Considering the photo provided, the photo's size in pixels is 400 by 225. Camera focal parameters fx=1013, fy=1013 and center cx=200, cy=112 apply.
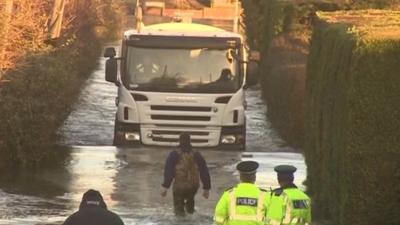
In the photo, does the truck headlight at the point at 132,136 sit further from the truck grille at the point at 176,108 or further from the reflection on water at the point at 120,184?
the truck grille at the point at 176,108

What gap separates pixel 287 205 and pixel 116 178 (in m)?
9.86

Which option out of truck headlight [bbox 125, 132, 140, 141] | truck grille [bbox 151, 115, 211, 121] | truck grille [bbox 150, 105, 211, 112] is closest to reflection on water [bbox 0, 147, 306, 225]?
truck headlight [bbox 125, 132, 140, 141]

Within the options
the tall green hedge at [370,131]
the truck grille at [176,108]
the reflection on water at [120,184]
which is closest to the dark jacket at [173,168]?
the reflection on water at [120,184]

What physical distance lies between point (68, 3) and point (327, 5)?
32.9 ft

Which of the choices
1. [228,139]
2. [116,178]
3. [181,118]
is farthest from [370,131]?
[181,118]

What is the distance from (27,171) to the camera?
19.4 m

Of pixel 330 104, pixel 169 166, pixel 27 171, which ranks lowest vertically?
pixel 27 171

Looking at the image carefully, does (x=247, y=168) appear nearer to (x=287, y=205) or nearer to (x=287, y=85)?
(x=287, y=205)

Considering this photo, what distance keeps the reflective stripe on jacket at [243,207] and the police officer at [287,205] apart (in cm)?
15

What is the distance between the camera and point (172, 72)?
844 inches

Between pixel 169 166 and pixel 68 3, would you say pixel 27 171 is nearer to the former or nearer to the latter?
pixel 169 166

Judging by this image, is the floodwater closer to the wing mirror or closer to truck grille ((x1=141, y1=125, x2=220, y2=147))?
truck grille ((x1=141, y1=125, x2=220, y2=147))

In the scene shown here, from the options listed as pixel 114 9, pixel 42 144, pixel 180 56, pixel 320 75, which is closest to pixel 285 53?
pixel 180 56

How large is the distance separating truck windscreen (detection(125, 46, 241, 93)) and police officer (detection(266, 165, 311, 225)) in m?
12.1
